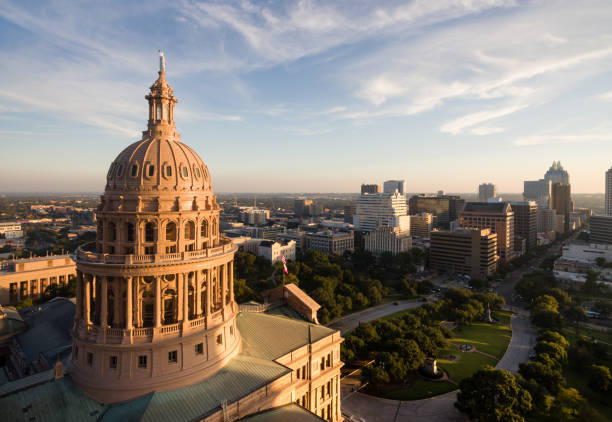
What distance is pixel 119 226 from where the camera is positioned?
37344mm

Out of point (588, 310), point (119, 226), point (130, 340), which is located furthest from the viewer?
point (588, 310)

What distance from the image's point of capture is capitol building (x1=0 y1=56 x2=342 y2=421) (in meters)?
34.4

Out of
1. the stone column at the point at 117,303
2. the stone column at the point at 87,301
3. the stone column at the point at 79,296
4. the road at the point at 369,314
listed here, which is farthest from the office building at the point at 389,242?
the stone column at the point at 87,301

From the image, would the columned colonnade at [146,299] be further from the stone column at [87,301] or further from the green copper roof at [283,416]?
the green copper roof at [283,416]

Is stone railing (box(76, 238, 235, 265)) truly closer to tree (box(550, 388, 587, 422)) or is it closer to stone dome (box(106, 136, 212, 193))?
stone dome (box(106, 136, 212, 193))

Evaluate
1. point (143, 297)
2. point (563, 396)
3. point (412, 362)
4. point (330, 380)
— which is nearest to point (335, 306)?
point (412, 362)

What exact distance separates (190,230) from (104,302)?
37.2 feet

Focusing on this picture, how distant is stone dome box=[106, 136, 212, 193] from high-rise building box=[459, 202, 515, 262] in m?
184

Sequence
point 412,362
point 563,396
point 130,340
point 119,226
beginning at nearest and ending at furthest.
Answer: point 130,340, point 119,226, point 563,396, point 412,362

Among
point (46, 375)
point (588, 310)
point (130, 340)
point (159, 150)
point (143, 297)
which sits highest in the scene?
point (159, 150)

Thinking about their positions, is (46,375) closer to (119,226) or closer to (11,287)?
(119,226)

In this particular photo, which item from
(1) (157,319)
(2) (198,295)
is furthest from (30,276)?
(1) (157,319)

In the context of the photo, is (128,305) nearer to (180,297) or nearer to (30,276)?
(180,297)

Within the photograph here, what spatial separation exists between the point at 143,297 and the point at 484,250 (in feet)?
513
